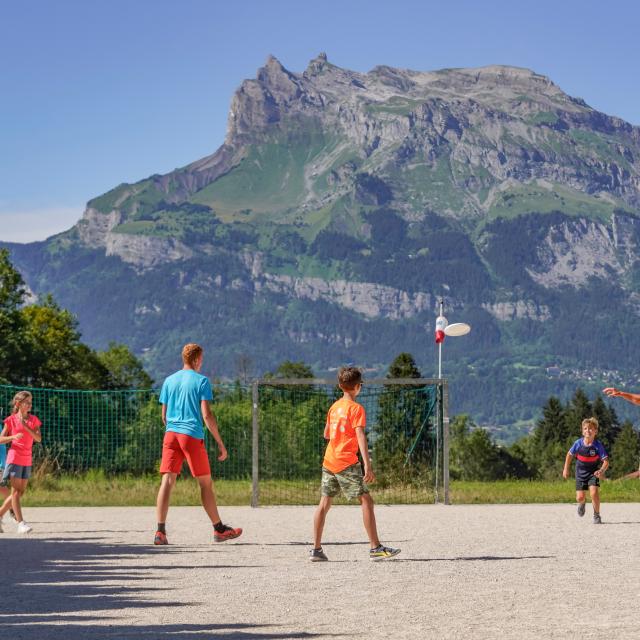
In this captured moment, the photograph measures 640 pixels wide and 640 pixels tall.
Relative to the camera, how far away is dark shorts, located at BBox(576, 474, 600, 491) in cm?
1969

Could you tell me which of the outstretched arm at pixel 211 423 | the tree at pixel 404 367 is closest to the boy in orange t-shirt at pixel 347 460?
the outstretched arm at pixel 211 423

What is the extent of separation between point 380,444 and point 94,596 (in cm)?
1925

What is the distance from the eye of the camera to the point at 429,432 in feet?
93.1

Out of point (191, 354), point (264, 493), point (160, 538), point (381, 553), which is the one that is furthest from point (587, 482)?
point (264, 493)

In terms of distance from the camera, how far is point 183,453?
49.1 feet

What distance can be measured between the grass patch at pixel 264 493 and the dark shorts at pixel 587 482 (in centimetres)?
559

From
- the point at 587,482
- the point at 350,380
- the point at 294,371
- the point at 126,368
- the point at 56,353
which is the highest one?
the point at 294,371

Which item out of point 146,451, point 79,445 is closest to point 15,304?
point 146,451

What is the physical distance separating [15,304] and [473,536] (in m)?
63.3

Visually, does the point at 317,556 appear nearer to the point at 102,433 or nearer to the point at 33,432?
the point at 33,432

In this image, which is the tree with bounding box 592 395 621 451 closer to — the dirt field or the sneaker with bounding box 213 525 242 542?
the dirt field

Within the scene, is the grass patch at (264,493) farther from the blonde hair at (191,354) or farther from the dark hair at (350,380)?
the dark hair at (350,380)

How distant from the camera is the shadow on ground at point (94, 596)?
8.63 m

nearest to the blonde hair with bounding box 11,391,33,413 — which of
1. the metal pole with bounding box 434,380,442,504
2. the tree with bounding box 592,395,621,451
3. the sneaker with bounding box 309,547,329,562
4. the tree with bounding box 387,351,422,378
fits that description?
the sneaker with bounding box 309,547,329,562
